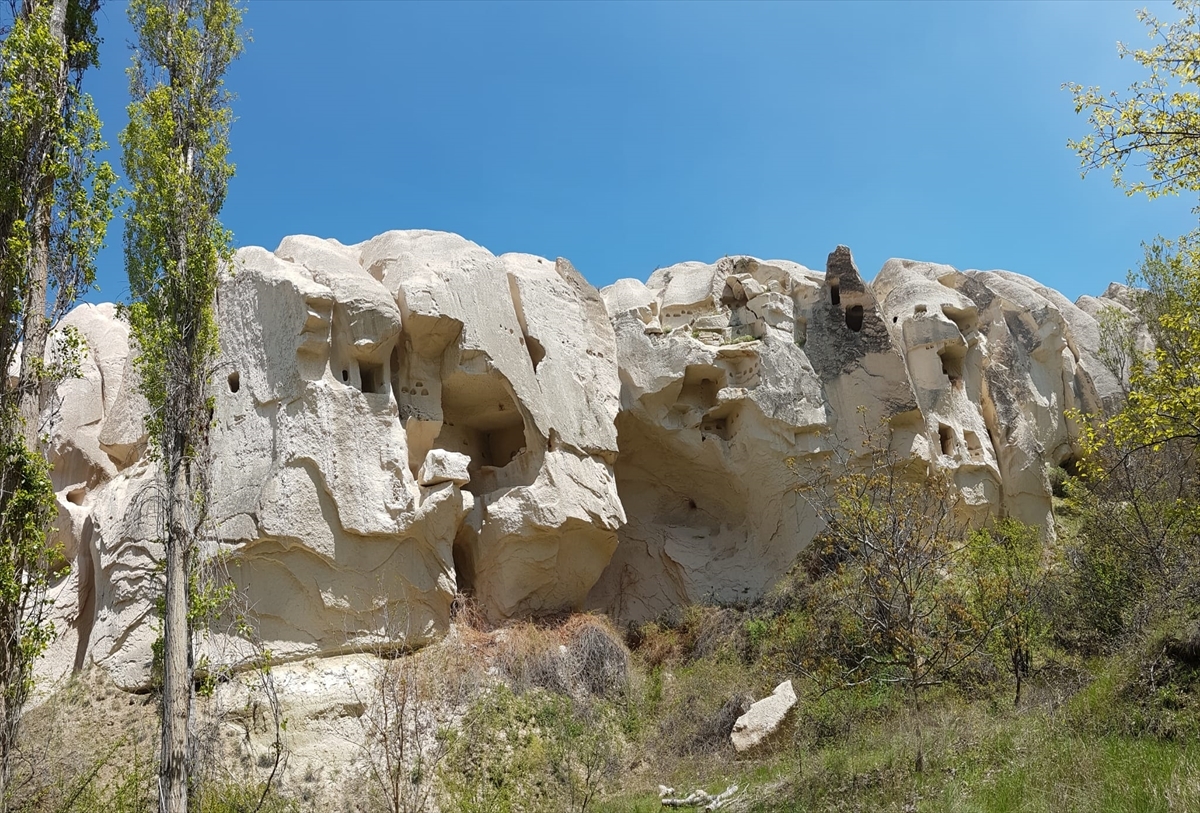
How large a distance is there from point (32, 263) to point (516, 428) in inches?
379

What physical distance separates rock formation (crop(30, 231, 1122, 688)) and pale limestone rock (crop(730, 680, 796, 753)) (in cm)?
Answer: 428

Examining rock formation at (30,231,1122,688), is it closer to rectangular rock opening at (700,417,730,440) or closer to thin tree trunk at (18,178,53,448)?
rectangular rock opening at (700,417,730,440)

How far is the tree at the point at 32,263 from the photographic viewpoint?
10.2 m

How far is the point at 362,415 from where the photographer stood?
50.7 feet

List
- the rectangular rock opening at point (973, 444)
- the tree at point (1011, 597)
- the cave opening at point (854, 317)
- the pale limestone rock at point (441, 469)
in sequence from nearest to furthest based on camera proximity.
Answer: the tree at point (1011, 597) < the pale limestone rock at point (441, 469) < the cave opening at point (854, 317) < the rectangular rock opening at point (973, 444)

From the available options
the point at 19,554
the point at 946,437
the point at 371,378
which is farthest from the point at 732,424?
the point at 19,554

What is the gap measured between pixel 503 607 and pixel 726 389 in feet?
21.3

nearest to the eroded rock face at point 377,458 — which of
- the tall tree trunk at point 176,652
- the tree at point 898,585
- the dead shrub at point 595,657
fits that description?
the dead shrub at point 595,657

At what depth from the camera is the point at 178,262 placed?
40.9 ft

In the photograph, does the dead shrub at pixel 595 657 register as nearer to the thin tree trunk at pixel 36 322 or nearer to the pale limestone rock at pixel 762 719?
the pale limestone rock at pixel 762 719

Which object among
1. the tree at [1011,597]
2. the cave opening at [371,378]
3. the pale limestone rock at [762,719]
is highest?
the cave opening at [371,378]

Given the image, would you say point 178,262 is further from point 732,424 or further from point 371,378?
point 732,424

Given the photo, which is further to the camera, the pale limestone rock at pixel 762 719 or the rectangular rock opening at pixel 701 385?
the rectangular rock opening at pixel 701 385

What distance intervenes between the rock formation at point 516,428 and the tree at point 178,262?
1232 mm
